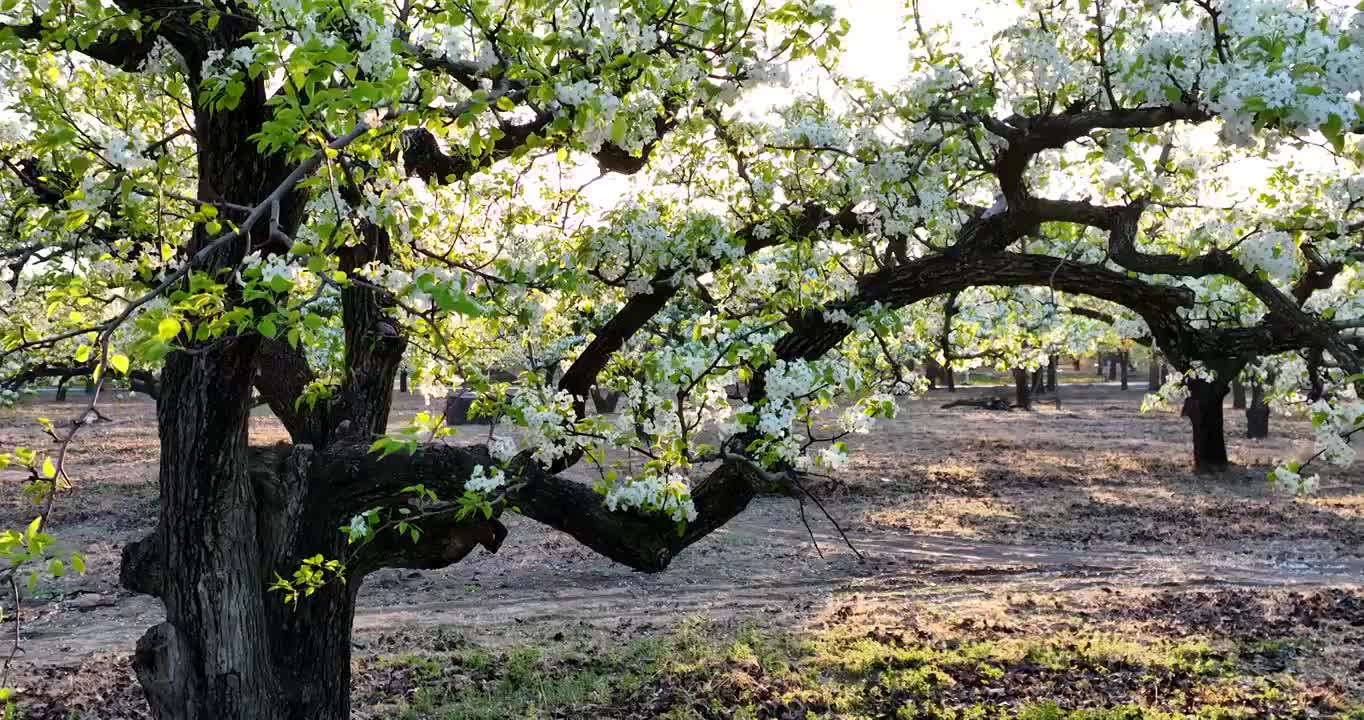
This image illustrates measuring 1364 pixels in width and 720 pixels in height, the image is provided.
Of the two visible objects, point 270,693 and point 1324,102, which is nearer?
point 1324,102

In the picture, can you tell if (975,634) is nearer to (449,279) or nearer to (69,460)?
(449,279)

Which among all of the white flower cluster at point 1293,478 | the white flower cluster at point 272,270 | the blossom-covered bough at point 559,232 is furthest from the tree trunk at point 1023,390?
the white flower cluster at point 272,270

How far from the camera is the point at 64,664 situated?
8969mm

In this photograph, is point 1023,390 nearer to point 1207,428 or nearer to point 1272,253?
point 1207,428

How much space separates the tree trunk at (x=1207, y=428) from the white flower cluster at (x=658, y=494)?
19174 mm

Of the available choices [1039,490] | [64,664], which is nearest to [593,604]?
[64,664]

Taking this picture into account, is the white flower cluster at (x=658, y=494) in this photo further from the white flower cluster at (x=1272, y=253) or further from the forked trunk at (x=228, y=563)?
the white flower cluster at (x=1272, y=253)

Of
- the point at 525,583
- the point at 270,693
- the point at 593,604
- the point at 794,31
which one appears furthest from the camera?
the point at 525,583

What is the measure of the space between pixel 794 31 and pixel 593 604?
26.4 ft

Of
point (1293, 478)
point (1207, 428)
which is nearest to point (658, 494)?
point (1293, 478)

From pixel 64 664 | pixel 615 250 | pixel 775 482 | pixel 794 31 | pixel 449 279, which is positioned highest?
pixel 794 31

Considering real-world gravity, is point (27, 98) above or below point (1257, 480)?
above

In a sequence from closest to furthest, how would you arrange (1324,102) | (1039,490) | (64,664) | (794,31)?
Result: 1. (1324,102)
2. (794,31)
3. (64,664)
4. (1039,490)

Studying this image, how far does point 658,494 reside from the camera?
15.7ft
